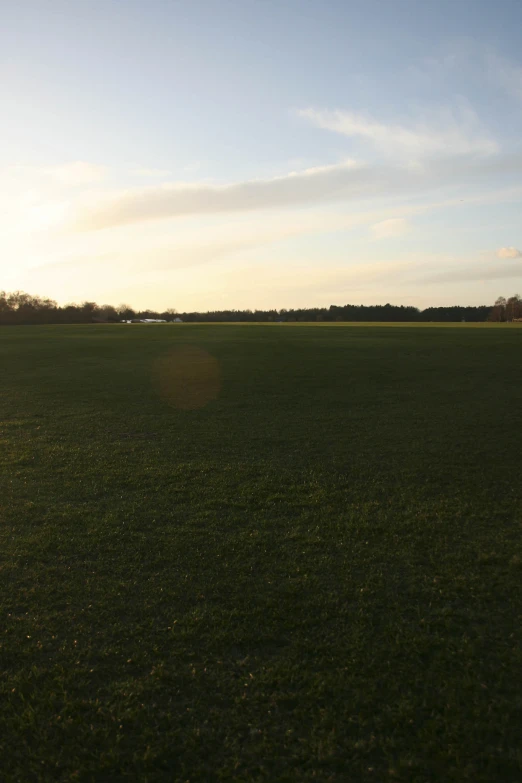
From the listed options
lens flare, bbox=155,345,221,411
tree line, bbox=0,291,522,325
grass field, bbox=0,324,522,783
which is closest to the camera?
grass field, bbox=0,324,522,783

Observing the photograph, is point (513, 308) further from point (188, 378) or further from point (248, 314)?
point (188, 378)

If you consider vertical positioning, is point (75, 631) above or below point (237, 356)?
below

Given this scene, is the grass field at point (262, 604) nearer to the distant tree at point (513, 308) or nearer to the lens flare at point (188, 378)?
the lens flare at point (188, 378)

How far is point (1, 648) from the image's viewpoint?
360cm

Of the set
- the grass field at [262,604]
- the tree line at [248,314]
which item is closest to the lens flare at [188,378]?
the grass field at [262,604]

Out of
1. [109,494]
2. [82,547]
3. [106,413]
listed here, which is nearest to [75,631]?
[82,547]

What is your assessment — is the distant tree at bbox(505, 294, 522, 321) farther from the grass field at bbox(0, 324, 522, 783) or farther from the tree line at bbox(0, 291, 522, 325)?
the grass field at bbox(0, 324, 522, 783)

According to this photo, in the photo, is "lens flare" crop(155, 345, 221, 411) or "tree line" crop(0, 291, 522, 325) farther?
"tree line" crop(0, 291, 522, 325)

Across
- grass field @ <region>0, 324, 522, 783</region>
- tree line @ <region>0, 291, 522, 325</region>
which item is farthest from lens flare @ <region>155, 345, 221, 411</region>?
tree line @ <region>0, 291, 522, 325</region>

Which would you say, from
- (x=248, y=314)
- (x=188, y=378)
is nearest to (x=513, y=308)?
(x=248, y=314)

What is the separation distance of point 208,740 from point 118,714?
58 cm

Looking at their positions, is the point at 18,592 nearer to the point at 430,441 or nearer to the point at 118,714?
the point at 118,714

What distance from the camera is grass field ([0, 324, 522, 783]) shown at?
9.20 ft

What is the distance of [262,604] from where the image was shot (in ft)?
13.5
